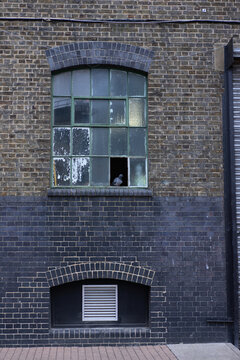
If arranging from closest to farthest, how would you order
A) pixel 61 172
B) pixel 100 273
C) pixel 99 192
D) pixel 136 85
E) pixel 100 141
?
pixel 100 273, pixel 99 192, pixel 61 172, pixel 100 141, pixel 136 85

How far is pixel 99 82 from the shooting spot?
834 cm

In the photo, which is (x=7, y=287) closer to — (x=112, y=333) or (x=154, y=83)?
(x=112, y=333)

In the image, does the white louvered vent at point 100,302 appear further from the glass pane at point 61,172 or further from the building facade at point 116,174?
the glass pane at point 61,172

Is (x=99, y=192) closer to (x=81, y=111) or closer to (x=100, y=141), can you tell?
(x=100, y=141)

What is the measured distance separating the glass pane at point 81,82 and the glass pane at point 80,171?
122 centimetres

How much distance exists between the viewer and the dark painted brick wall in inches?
306

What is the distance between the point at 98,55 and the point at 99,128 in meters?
1.29

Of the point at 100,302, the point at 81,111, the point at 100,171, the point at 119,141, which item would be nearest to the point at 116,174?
the point at 100,171

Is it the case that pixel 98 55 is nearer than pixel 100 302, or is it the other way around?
pixel 100 302

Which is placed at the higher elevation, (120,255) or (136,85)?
(136,85)

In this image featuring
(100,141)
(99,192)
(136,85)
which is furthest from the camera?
(136,85)

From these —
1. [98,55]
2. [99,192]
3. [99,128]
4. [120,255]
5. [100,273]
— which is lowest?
[100,273]

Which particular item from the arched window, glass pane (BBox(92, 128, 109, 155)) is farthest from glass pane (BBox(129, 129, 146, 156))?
glass pane (BBox(92, 128, 109, 155))

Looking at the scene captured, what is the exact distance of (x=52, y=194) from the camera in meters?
7.94
